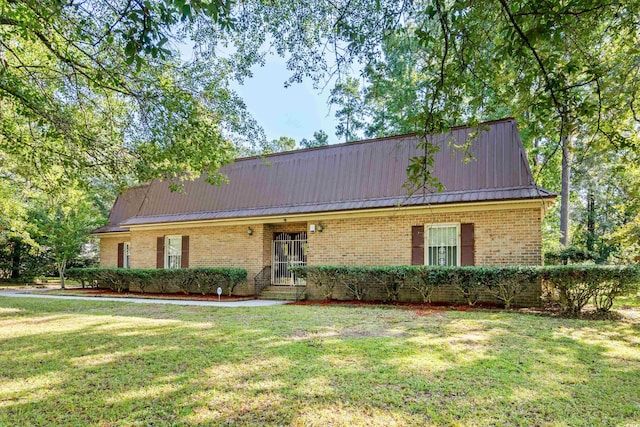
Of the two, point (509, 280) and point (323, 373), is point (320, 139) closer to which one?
point (509, 280)

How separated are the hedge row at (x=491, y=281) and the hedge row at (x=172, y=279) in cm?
309

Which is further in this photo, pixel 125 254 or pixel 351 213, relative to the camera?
pixel 125 254

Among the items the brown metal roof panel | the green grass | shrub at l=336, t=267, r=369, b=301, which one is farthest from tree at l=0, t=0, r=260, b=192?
shrub at l=336, t=267, r=369, b=301

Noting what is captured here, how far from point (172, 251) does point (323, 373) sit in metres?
13.4

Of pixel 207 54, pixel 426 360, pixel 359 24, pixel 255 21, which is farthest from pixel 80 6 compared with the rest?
pixel 426 360

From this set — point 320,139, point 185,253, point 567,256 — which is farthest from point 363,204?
point 320,139

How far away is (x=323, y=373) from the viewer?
4.30 m

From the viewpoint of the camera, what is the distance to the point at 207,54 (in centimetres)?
601

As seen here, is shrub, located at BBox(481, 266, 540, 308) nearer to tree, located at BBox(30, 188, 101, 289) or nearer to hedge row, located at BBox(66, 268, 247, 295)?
hedge row, located at BBox(66, 268, 247, 295)

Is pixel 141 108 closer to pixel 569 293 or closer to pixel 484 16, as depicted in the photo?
pixel 484 16

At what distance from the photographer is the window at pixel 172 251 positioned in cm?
1605

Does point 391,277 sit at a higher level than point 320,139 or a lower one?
lower

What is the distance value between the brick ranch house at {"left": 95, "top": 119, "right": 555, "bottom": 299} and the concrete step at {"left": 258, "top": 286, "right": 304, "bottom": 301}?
0.29 metres

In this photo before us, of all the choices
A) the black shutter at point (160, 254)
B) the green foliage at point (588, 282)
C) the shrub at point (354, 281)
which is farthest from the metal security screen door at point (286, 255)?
the green foliage at point (588, 282)
